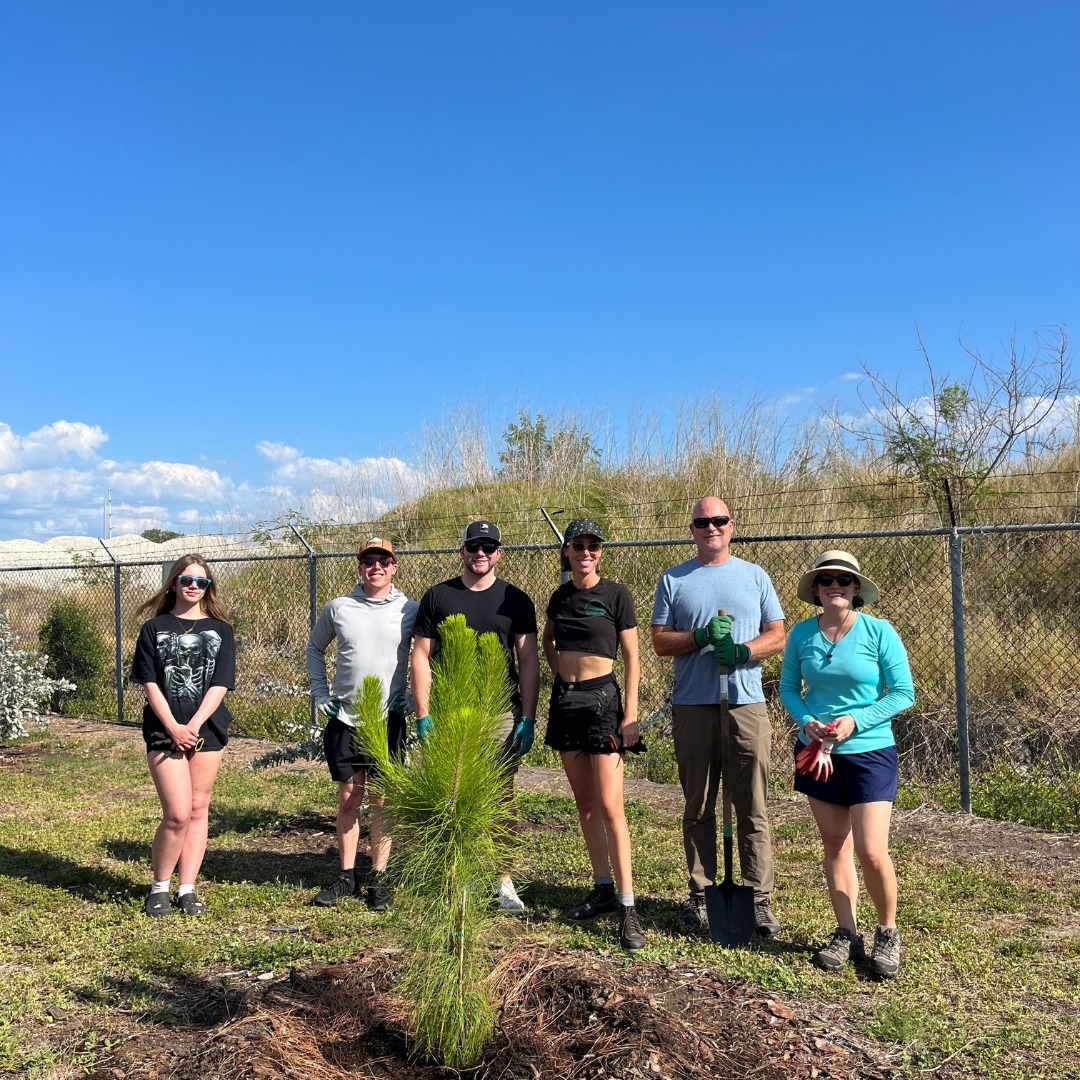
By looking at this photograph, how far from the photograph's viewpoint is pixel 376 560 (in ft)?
17.3

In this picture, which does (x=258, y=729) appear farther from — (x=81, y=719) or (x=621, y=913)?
(x=621, y=913)

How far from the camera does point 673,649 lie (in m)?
4.62

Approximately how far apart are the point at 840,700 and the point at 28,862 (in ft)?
16.4

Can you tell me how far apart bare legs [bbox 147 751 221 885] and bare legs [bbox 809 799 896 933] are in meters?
3.03

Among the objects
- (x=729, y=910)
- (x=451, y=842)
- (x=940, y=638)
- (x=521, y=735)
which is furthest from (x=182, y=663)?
(x=940, y=638)

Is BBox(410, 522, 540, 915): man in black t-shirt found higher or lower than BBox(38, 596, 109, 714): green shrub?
higher

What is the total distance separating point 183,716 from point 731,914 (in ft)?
9.52

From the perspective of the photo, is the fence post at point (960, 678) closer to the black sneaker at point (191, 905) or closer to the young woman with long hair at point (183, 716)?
the young woman with long hair at point (183, 716)

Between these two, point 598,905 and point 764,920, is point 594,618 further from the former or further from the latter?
point 764,920

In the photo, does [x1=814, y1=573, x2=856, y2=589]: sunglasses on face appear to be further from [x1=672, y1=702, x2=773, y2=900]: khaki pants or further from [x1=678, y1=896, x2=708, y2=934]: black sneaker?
[x1=678, y1=896, x2=708, y2=934]: black sneaker

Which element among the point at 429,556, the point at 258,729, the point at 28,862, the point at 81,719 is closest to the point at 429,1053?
the point at 28,862

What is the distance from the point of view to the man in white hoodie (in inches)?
201

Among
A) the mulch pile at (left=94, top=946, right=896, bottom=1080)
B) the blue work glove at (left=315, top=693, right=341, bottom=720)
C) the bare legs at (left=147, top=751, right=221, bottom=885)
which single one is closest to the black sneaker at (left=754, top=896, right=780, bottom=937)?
the mulch pile at (left=94, top=946, right=896, bottom=1080)

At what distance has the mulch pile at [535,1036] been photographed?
3018 millimetres
